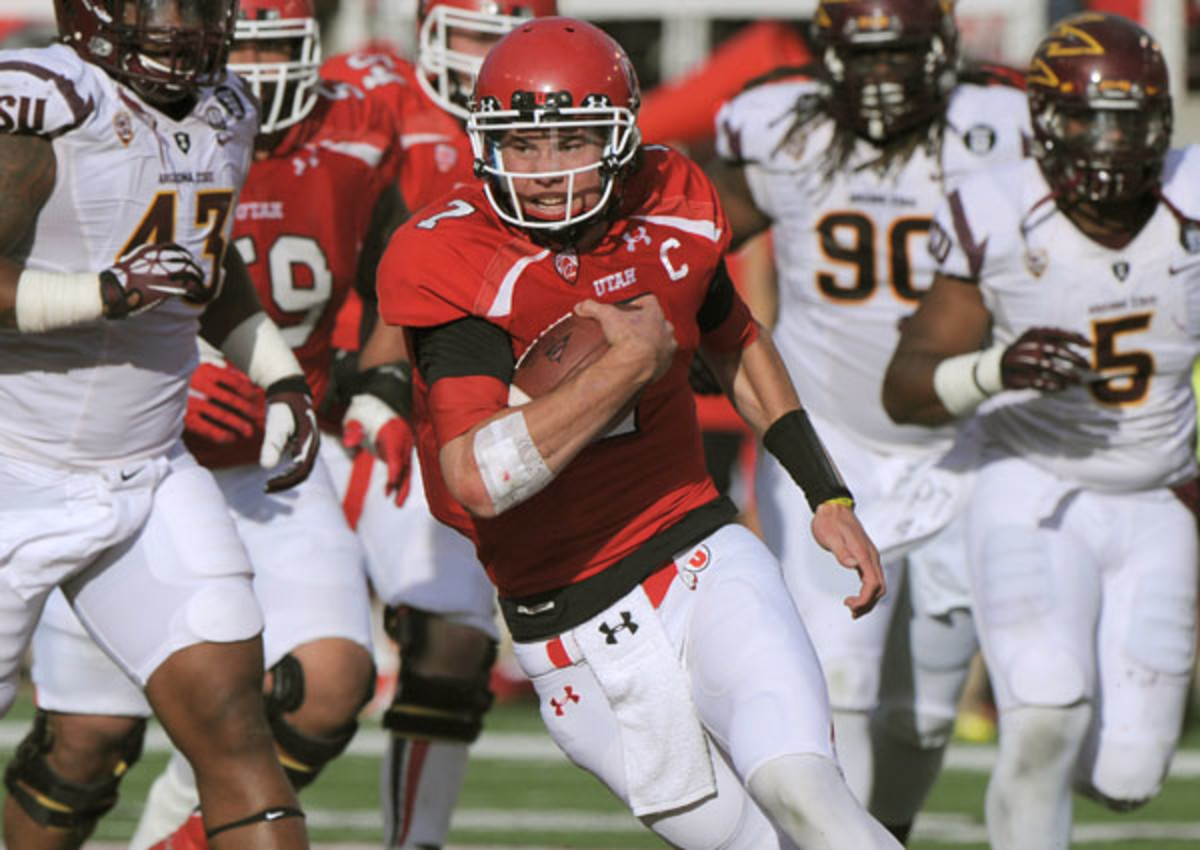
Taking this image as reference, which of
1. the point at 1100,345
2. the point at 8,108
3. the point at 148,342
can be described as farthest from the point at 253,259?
the point at 1100,345

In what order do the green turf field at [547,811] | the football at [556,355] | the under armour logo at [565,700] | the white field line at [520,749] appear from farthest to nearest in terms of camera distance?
Answer: the white field line at [520,749], the green turf field at [547,811], the under armour logo at [565,700], the football at [556,355]

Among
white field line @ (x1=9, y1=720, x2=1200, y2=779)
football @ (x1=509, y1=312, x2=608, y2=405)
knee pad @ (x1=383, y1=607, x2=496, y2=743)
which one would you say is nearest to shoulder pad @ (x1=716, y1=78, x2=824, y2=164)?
knee pad @ (x1=383, y1=607, x2=496, y2=743)

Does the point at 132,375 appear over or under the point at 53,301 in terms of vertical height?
under

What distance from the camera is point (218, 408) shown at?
538 centimetres

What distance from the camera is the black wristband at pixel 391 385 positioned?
5.52m

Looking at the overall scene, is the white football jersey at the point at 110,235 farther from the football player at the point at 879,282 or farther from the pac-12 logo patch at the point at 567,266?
the football player at the point at 879,282

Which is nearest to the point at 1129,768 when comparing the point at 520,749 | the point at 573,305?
the point at 573,305

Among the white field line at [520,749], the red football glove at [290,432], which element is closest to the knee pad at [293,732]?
the red football glove at [290,432]

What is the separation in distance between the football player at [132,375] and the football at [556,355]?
2.14ft

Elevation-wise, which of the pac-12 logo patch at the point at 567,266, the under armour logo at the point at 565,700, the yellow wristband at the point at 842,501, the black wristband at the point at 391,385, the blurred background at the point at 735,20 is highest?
the pac-12 logo patch at the point at 567,266

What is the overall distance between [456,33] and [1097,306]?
1.75 metres

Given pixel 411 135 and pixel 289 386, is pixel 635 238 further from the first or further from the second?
pixel 411 135

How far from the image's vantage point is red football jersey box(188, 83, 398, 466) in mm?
Result: 5648

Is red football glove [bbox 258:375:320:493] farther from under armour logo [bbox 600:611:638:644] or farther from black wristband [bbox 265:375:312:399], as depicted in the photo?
under armour logo [bbox 600:611:638:644]
